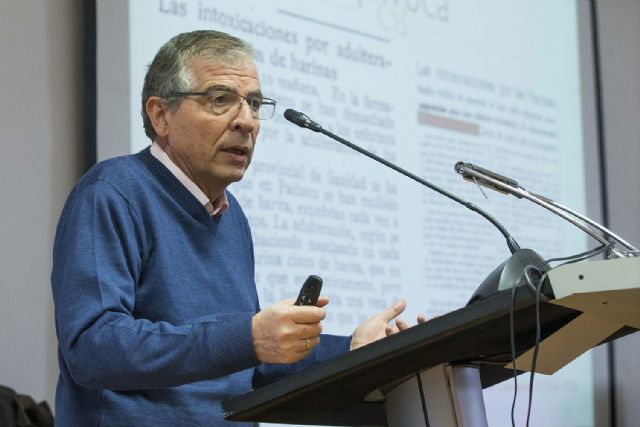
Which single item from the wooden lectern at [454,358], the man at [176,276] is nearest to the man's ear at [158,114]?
the man at [176,276]

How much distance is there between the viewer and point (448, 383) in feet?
4.75

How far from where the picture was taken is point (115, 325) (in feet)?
4.86

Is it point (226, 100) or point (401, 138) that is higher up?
point (401, 138)

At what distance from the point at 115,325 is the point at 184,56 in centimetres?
60

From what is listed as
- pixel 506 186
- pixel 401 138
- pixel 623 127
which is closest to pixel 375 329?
pixel 506 186

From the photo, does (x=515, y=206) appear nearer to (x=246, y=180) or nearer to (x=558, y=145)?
(x=558, y=145)

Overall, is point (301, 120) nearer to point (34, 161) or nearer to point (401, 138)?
point (34, 161)

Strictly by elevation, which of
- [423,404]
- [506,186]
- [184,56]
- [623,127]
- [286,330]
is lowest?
[423,404]

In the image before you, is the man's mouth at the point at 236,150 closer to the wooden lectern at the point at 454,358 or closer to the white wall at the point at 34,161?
the wooden lectern at the point at 454,358

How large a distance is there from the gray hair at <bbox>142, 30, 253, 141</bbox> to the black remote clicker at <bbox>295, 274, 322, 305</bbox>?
653 mm

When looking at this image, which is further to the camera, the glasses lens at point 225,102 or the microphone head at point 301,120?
the glasses lens at point 225,102

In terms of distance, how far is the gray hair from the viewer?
6.19 ft

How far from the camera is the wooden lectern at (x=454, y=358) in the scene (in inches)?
48.4

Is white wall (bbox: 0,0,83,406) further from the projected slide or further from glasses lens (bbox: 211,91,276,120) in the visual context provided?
glasses lens (bbox: 211,91,276,120)
